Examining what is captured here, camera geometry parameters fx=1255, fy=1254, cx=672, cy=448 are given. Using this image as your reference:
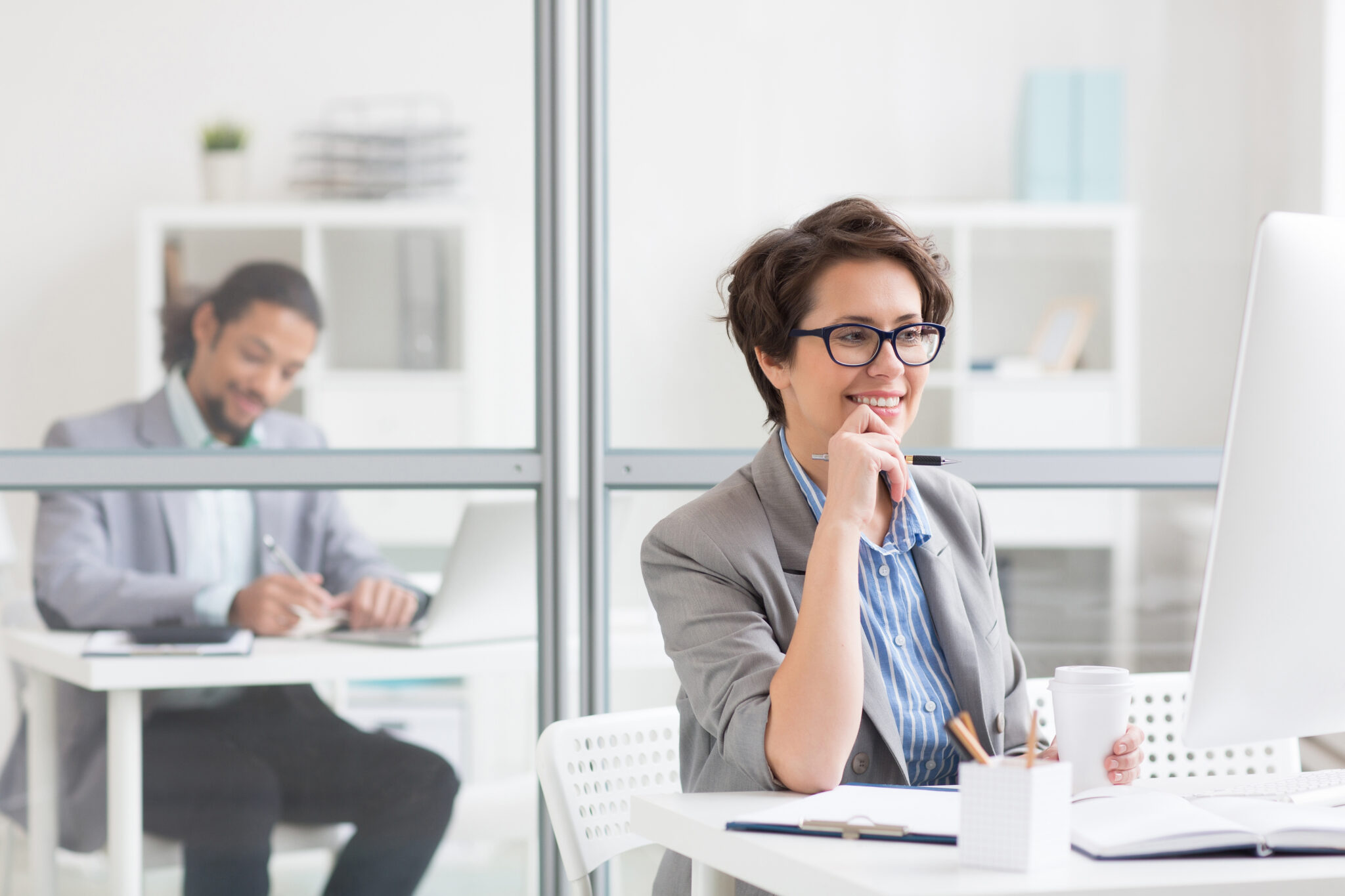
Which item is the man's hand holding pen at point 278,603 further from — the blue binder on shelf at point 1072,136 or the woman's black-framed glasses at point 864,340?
the blue binder on shelf at point 1072,136

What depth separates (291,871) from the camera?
2.29 metres

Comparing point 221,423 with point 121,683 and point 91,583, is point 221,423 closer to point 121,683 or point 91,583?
point 91,583

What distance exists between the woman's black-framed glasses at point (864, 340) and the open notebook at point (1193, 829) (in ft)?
1.97

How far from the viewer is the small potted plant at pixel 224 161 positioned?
2.34 metres

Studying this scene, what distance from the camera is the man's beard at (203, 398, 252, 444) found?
2270 mm

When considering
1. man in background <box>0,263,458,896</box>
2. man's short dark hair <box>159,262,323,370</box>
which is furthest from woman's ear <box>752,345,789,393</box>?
man's short dark hair <box>159,262,323,370</box>

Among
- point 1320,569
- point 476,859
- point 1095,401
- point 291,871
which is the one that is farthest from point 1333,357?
point 291,871

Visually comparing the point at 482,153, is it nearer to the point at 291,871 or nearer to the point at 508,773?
the point at 508,773

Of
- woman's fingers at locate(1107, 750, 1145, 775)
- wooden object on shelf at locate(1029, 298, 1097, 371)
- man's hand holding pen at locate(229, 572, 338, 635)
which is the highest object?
wooden object on shelf at locate(1029, 298, 1097, 371)

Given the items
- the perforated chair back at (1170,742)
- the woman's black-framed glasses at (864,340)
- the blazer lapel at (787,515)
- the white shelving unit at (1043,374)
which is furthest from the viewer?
the white shelving unit at (1043,374)

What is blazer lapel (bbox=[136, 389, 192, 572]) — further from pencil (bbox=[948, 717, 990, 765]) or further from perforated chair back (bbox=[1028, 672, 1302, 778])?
pencil (bbox=[948, 717, 990, 765])

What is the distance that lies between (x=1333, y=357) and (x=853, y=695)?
1.75ft

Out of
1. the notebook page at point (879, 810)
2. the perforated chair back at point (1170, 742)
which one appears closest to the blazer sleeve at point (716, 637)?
the notebook page at point (879, 810)

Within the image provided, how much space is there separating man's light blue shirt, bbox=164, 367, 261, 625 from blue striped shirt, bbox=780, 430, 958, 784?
46.8 inches
